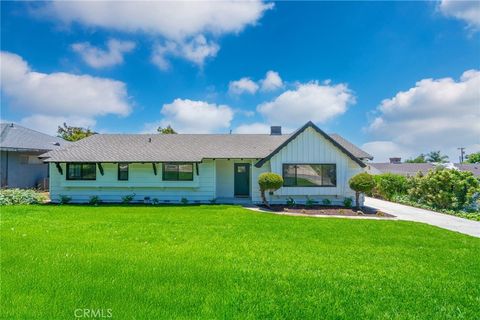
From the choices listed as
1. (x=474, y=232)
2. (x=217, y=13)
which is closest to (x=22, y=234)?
(x=217, y=13)

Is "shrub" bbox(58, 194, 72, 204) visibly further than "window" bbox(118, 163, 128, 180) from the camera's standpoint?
No

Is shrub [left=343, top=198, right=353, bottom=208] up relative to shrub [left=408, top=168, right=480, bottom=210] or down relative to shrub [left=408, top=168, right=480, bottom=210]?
down

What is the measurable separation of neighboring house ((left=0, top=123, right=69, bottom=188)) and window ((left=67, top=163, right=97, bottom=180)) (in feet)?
23.4

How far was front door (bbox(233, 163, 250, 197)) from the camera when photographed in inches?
709

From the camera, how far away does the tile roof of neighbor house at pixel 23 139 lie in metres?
20.6

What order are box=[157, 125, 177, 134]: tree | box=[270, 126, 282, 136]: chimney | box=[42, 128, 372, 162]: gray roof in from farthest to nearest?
box=[157, 125, 177, 134]: tree
box=[270, 126, 282, 136]: chimney
box=[42, 128, 372, 162]: gray roof

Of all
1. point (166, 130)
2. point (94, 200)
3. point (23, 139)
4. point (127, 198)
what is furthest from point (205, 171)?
point (166, 130)

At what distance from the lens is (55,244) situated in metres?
7.17

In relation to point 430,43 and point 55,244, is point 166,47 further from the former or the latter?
point 430,43

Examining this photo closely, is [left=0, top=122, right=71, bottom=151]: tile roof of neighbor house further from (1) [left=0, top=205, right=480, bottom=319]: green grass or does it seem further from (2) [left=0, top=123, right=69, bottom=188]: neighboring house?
(1) [left=0, top=205, right=480, bottom=319]: green grass

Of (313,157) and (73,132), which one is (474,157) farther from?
(73,132)

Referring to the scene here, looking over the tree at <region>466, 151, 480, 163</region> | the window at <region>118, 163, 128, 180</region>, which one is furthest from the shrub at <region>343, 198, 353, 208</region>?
the tree at <region>466, 151, 480, 163</region>

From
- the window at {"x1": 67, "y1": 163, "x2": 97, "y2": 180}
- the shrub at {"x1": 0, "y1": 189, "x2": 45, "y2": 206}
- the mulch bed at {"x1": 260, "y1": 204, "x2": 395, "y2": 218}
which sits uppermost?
the window at {"x1": 67, "y1": 163, "x2": 97, "y2": 180}

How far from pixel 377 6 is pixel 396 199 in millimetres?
12706
